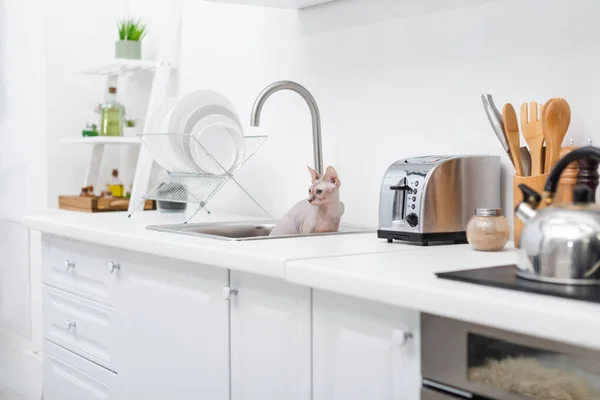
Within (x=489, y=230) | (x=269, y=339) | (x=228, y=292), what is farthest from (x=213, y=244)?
(x=489, y=230)

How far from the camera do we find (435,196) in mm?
1663

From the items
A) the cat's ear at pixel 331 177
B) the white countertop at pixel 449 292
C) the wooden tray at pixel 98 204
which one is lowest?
the white countertop at pixel 449 292

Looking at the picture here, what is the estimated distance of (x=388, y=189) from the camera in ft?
5.64

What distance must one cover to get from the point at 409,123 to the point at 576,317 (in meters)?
1.17

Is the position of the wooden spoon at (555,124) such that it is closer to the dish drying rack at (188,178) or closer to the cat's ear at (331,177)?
the cat's ear at (331,177)

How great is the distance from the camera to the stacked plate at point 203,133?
2412 millimetres

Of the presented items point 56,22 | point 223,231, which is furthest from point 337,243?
point 56,22

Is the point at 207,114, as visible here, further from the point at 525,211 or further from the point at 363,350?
the point at 525,211

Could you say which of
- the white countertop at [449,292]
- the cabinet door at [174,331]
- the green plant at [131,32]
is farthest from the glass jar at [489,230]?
the green plant at [131,32]

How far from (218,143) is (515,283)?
1475 millimetres

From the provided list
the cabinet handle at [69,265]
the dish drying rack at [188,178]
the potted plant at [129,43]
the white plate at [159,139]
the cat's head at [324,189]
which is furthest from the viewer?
the potted plant at [129,43]

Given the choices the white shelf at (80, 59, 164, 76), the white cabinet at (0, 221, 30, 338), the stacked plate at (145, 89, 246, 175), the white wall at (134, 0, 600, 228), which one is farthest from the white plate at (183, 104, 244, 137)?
the white cabinet at (0, 221, 30, 338)

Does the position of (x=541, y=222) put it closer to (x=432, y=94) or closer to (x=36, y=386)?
(x=432, y=94)

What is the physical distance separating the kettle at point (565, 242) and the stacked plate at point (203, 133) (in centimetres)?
136
